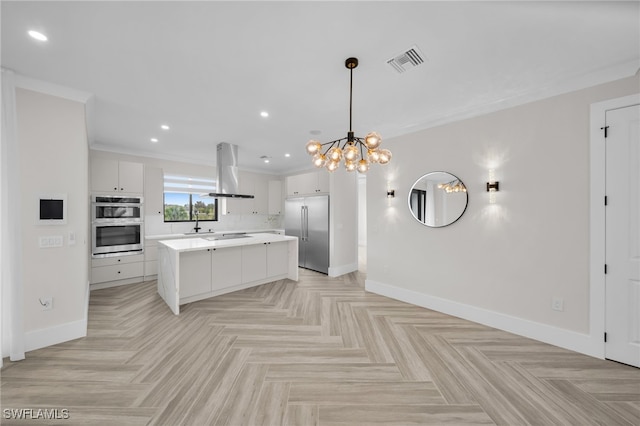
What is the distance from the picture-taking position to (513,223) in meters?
2.81

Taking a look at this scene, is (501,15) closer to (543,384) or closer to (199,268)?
(543,384)

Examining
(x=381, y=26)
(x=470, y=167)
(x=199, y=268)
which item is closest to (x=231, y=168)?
(x=199, y=268)

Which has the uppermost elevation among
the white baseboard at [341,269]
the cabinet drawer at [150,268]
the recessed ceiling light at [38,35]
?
the recessed ceiling light at [38,35]

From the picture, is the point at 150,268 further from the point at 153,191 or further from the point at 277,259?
the point at 277,259

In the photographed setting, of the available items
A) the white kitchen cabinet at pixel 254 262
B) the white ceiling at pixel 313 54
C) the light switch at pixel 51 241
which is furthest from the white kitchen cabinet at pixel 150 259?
the white ceiling at pixel 313 54

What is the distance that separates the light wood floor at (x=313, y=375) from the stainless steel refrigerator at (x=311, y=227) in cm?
233

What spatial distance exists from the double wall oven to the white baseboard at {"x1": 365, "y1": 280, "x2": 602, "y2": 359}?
485cm

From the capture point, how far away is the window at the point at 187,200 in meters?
5.65

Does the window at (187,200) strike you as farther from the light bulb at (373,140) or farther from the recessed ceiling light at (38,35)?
the light bulb at (373,140)

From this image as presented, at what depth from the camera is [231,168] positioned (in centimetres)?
463

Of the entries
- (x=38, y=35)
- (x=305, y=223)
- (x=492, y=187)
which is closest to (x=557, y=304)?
(x=492, y=187)

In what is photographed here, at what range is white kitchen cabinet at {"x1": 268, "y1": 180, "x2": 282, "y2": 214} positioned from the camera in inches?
286

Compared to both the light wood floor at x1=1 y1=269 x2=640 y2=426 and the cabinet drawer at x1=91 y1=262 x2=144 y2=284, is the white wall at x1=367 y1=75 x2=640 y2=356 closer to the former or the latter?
the light wood floor at x1=1 y1=269 x2=640 y2=426

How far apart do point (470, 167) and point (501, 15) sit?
1.82 m
